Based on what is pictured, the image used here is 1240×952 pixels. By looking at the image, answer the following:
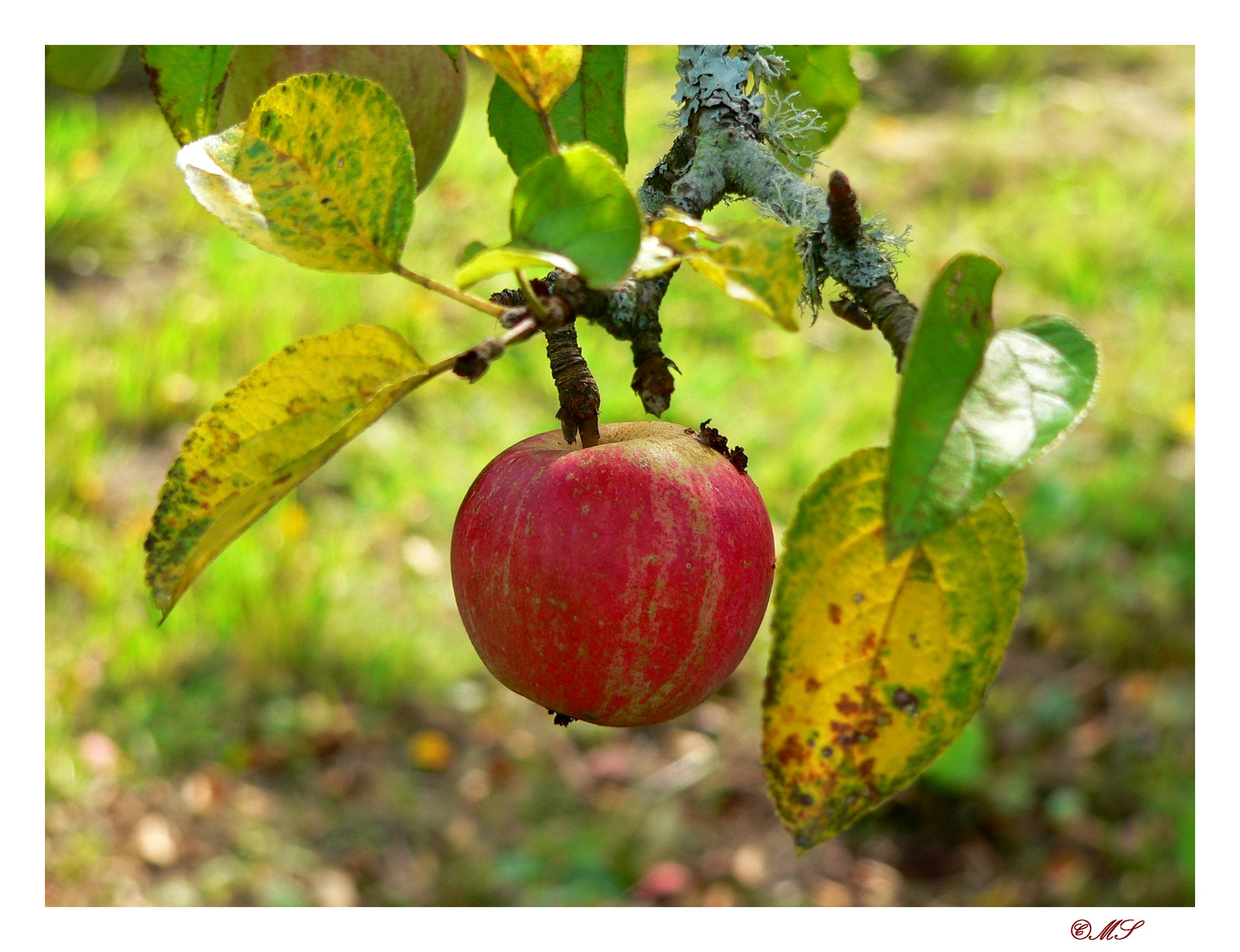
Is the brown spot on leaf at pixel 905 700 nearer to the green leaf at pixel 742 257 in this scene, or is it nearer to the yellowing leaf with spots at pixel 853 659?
the yellowing leaf with spots at pixel 853 659

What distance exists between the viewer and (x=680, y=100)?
2.04ft

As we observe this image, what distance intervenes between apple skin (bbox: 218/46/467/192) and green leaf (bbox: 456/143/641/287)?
0.29 m

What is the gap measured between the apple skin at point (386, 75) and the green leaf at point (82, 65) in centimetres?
10

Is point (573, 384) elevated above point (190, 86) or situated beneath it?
situated beneath

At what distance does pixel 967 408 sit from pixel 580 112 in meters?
0.37

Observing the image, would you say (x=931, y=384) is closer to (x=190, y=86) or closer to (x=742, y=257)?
(x=742, y=257)

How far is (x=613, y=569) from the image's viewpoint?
1.72 feet

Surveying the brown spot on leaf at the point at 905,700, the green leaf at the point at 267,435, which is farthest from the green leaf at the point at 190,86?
the brown spot on leaf at the point at 905,700

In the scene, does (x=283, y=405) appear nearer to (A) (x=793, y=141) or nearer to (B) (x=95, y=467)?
(A) (x=793, y=141)

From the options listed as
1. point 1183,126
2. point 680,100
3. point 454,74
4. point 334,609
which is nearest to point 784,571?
point 680,100
